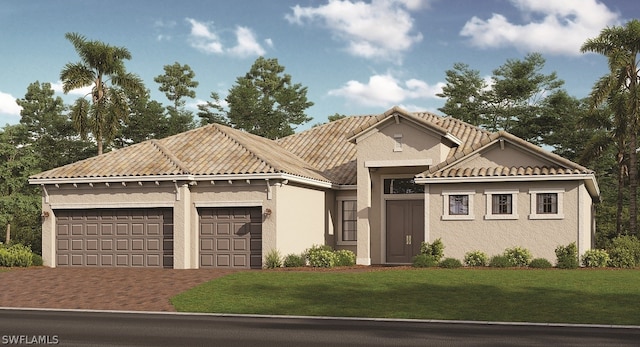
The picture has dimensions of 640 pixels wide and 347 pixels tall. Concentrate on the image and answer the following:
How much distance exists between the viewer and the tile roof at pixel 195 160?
2788cm

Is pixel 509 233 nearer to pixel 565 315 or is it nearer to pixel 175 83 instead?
pixel 565 315

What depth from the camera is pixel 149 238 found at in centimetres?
2833

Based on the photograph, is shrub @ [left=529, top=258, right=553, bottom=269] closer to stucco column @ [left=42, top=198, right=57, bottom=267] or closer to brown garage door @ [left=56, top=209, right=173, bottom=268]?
brown garage door @ [left=56, top=209, right=173, bottom=268]

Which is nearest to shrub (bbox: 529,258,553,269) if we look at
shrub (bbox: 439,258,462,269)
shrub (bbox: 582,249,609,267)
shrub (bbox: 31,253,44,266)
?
shrub (bbox: 582,249,609,267)

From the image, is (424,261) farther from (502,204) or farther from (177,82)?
(177,82)

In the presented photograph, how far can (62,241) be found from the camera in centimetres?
2936

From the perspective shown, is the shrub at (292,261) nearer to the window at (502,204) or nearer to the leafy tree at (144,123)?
the window at (502,204)

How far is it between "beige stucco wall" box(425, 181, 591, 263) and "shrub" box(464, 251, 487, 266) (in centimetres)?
43

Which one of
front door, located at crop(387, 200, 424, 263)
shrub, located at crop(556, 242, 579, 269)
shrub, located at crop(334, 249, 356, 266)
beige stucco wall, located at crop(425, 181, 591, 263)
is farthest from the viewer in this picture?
front door, located at crop(387, 200, 424, 263)

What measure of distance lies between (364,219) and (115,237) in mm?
9470

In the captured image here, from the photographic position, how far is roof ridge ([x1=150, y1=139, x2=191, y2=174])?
27.9m

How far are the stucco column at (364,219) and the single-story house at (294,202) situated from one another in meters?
0.04

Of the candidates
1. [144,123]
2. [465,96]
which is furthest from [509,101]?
[144,123]

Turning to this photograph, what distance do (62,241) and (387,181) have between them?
43.0 feet
